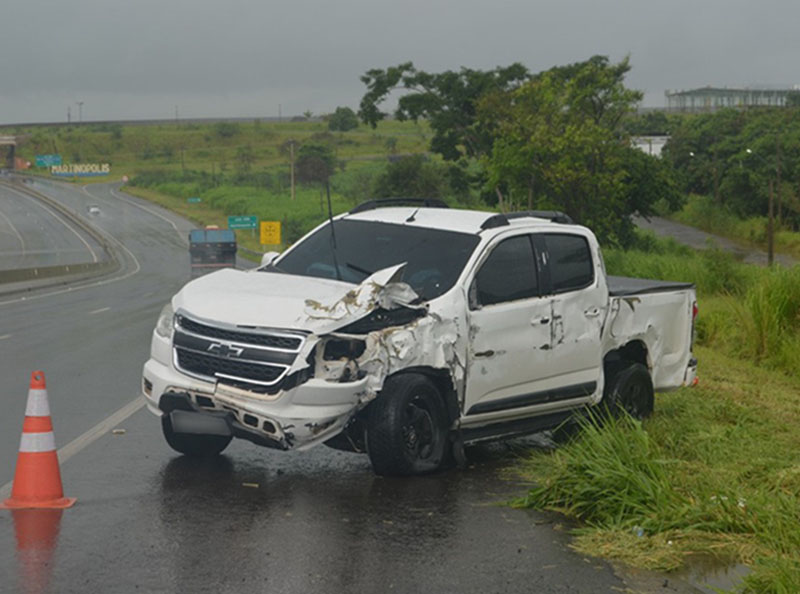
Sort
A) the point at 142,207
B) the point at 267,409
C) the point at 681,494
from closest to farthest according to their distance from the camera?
the point at 681,494 < the point at 267,409 < the point at 142,207

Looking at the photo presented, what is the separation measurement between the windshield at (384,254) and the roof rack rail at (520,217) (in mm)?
214

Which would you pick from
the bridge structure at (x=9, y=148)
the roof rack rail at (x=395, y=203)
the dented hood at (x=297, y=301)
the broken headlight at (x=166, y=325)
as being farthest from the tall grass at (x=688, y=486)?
the bridge structure at (x=9, y=148)

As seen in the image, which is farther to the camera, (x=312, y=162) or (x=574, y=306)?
(x=312, y=162)

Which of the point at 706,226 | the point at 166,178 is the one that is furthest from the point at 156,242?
the point at 166,178

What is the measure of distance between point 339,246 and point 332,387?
7.53ft

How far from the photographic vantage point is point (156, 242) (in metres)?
110

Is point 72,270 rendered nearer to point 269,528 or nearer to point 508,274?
point 508,274

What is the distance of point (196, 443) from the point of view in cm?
930

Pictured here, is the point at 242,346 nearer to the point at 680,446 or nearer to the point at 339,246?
the point at 339,246

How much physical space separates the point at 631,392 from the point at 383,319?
3113 millimetres

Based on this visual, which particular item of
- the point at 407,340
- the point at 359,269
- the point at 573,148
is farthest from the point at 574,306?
the point at 573,148

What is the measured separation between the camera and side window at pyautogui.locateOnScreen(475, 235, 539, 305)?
9.29m

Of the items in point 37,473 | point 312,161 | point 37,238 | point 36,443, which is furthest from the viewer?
point 312,161

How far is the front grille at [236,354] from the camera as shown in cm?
798
